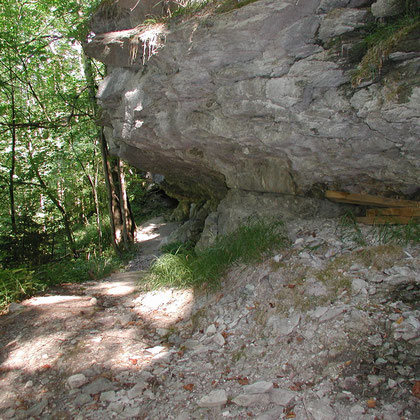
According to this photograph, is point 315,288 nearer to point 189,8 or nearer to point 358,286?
point 358,286

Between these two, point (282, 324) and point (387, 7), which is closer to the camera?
point (282, 324)

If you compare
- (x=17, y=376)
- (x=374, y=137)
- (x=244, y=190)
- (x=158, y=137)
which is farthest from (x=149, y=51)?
(x=17, y=376)

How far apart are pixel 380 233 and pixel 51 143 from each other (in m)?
9.01

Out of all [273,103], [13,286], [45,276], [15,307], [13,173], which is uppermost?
[13,173]

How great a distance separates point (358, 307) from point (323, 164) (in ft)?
7.00

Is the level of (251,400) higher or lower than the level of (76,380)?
lower

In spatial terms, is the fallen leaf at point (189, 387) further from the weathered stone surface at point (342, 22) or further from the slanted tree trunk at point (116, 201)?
the slanted tree trunk at point (116, 201)

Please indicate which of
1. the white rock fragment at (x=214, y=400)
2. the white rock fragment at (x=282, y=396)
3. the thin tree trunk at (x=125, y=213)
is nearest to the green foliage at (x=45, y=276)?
the thin tree trunk at (x=125, y=213)

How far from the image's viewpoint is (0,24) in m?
8.30

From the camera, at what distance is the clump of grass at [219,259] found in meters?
4.43

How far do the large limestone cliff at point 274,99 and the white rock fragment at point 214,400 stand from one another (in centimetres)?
299

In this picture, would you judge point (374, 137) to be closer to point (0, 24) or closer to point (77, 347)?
point (77, 347)

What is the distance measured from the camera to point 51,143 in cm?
984

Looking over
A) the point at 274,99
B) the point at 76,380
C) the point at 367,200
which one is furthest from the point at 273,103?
the point at 76,380
